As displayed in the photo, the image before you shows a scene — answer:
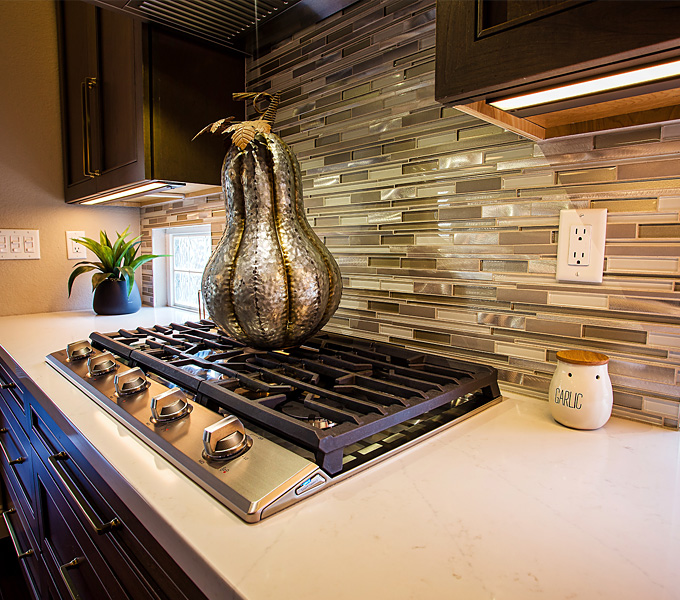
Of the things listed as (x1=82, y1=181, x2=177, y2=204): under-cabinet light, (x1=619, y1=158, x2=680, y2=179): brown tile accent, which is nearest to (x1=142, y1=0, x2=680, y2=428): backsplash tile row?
(x1=619, y1=158, x2=680, y2=179): brown tile accent

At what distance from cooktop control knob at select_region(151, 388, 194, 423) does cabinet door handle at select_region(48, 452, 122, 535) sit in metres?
0.14

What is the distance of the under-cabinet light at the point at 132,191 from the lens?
1.48 meters

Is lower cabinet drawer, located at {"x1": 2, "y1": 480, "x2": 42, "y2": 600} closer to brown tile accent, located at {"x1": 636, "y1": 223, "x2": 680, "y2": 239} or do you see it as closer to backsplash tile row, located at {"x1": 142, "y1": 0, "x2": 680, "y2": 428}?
backsplash tile row, located at {"x1": 142, "y1": 0, "x2": 680, "y2": 428}

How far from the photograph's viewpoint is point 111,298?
1.87m

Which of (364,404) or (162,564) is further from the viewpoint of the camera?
(364,404)

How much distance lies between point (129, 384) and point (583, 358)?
74 centimetres

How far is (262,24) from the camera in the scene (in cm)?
125

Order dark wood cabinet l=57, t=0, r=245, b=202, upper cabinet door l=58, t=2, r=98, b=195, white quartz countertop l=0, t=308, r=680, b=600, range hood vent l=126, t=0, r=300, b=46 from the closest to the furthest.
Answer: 1. white quartz countertop l=0, t=308, r=680, b=600
2. range hood vent l=126, t=0, r=300, b=46
3. dark wood cabinet l=57, t=0, r=245, b=202
4. upper cabinet door l=58, t=2, r=98, b=195

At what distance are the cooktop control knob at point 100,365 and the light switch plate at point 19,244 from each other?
53.9 inches

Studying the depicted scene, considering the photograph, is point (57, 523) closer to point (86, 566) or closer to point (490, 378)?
point (86, 566)

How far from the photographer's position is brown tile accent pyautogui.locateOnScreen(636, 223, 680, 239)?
693 millimetres

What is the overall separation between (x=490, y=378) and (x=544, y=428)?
134 millimetres

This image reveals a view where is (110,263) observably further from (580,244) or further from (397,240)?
(580,244)

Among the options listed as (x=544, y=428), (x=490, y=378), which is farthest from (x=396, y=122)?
(x=544, y=428)
